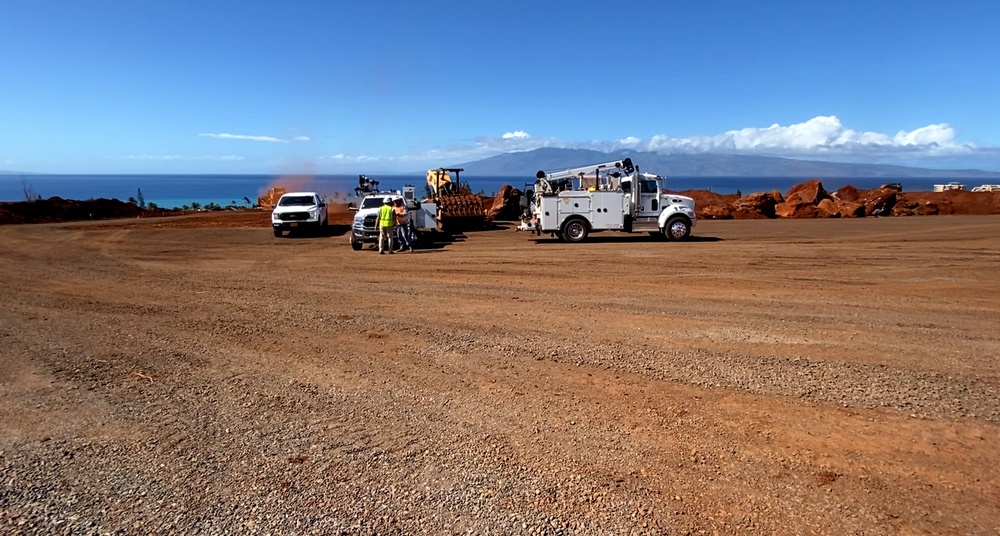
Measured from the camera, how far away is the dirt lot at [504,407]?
4.33 metres

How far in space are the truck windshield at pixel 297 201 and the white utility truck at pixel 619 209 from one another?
34.3ft

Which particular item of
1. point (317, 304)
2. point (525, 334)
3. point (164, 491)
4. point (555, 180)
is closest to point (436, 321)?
point (525, 334)

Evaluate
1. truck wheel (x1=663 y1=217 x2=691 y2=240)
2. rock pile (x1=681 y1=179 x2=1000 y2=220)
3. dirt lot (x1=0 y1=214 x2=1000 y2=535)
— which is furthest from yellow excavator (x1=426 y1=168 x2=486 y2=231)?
rock pile (x1=681 y1=179 x2=1000 y2=220)

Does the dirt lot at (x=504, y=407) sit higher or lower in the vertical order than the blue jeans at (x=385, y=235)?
lower

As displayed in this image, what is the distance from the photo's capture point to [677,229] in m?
23.9

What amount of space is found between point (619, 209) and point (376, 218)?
29.6 feet

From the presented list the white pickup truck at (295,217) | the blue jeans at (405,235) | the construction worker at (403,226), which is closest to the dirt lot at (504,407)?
the construction worker at (403,226)

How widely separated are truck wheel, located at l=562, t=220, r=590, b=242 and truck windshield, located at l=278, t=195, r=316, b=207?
11.4 m

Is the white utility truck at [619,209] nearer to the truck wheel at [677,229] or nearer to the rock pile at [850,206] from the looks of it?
the truck wheel at [677,229]

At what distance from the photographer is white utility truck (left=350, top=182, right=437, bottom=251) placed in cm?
2083

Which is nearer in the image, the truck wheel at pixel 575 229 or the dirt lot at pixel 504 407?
the dirt lot at pixel 504 407

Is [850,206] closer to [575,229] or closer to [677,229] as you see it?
[677,229]

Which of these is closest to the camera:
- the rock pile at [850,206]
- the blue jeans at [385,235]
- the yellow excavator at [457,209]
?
the blue jeans at [385,235]

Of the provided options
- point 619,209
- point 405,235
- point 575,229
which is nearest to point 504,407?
point 405,235
